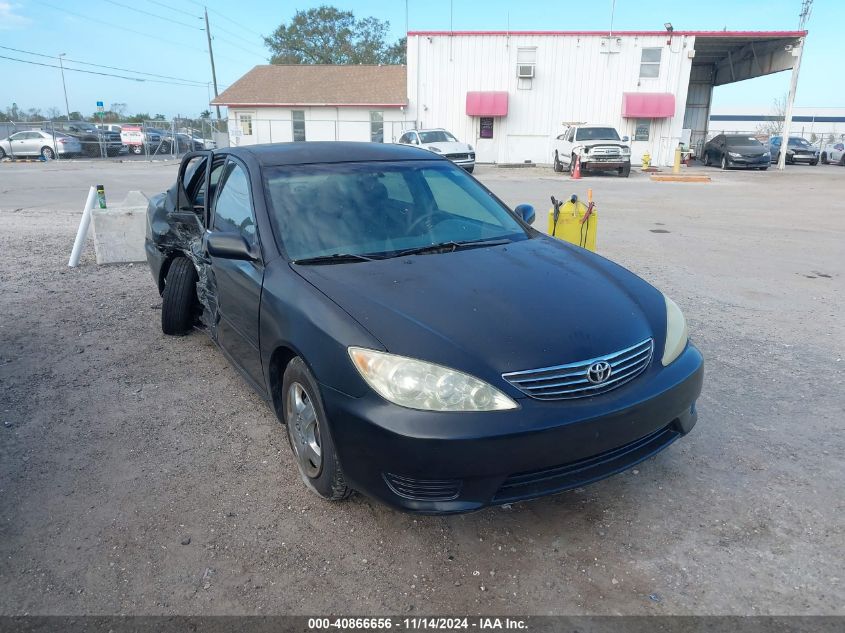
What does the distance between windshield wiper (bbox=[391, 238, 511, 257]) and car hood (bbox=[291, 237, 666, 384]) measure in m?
0.08

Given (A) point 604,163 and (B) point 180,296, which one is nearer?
(B) point 180,296

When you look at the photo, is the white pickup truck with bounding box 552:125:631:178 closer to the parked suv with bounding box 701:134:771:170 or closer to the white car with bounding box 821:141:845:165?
the parked suv with bounding box 701:134:771:170

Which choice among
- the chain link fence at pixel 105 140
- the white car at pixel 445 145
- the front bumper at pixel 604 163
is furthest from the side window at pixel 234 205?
the chain link fence at pixel 105 140

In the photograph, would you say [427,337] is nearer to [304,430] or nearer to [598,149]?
[304,430]

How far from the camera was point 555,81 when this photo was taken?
31203 millimetres

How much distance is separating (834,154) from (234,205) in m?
38.8

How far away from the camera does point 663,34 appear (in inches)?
1190

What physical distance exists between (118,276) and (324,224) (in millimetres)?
4986

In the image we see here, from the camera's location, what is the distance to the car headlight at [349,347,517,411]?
249 cm

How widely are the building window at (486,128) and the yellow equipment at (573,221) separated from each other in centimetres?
2678

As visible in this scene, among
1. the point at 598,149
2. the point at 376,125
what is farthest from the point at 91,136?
the point at 598,149

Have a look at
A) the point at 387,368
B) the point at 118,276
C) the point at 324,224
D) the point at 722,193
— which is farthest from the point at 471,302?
the point at 722,193

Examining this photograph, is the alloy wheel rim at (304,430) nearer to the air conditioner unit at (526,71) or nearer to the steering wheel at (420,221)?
the steering wheel at (420,221)

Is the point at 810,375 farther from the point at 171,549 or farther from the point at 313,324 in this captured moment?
the point at 171,549
